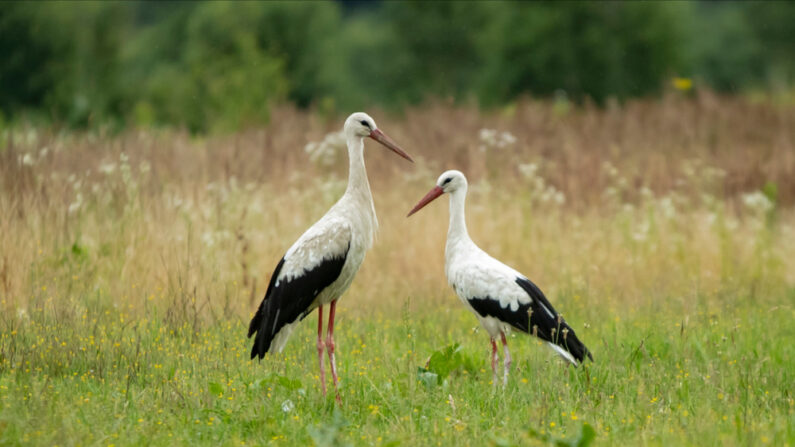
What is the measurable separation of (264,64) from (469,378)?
746 inches

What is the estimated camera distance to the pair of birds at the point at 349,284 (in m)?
5.83

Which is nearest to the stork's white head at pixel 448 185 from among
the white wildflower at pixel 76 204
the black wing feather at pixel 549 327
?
the black wing feather at pixel 549 327

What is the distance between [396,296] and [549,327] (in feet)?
8.19

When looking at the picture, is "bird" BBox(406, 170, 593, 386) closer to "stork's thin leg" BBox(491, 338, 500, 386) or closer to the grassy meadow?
"stork's thin leg" BBox(491, 338, 500, 386)

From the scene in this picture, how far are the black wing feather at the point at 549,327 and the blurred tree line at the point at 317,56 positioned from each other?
7.41 meters

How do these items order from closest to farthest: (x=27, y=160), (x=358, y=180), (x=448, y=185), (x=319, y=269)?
(x=319, y=269) < (x=358, y=180) < (x=448, y=185) < (x=27, y=160)

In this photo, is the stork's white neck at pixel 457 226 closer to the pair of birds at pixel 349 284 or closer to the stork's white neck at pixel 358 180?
the pair of birds at pixel 349 284

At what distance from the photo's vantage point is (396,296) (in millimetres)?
8297

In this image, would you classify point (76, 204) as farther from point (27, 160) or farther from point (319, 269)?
point (319, 269)

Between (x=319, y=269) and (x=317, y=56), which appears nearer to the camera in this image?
(x=319, y=269)

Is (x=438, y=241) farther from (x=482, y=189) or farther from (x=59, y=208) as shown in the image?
(x=59, y=208)

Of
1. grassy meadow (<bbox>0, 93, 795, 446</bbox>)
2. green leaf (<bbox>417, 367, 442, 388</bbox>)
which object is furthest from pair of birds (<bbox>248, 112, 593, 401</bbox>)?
green leaf (<bbox>417, 367, 442, 388</bbox>)

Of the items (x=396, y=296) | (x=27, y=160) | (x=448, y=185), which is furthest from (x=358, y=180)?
(x=27, y=160)

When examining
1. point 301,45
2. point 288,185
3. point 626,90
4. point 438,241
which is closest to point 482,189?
point 438,241
